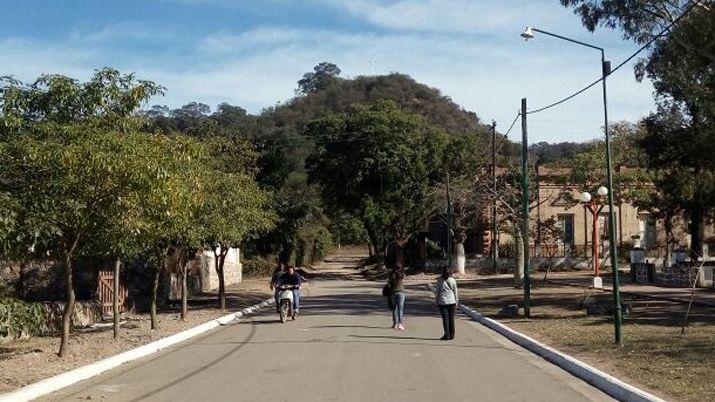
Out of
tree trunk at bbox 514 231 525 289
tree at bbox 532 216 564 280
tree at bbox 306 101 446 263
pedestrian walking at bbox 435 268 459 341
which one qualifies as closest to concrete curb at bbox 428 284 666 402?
pedestrian walking at bbox 435 268 459 341

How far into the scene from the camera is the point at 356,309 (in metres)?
26.8

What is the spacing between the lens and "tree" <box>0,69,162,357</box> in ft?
42.1

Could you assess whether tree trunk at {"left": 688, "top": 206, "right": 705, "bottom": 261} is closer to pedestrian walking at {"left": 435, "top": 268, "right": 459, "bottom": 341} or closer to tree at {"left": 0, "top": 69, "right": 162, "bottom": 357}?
pedestrian walking at {"left": 435, "top": 268, "right": 459, "bottom": 341}

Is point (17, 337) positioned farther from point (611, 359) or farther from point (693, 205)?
point (693, 205)

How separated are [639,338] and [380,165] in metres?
38.2

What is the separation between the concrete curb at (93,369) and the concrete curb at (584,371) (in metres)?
7.37

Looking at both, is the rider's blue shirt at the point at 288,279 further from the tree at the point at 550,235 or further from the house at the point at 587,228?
the house at the point at 587,228

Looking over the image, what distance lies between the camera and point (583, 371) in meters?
12.1

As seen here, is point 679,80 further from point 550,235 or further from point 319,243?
point 319,243

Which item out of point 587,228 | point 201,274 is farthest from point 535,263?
point 201,274

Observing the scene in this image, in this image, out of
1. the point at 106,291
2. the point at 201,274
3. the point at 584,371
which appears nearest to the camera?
the point at 584,371

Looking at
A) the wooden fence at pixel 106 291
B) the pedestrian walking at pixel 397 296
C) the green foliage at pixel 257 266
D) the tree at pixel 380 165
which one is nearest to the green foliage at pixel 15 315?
the pedestrian walking at pixel 397 296

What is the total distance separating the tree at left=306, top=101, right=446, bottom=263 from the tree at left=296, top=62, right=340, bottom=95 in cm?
7489

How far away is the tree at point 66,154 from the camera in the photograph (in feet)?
42.1
